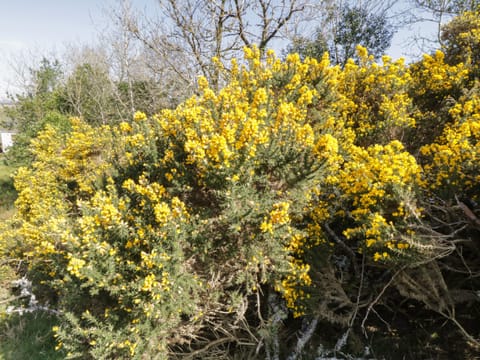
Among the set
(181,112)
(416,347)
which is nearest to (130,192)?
(181,112)

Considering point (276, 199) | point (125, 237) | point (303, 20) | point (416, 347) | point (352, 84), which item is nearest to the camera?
point (125, 237)

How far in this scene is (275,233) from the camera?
224cm

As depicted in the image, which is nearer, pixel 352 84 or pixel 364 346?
pixel 364 346

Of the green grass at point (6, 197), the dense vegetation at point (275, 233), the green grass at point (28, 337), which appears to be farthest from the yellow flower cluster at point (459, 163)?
the green grass at point (6, 197)

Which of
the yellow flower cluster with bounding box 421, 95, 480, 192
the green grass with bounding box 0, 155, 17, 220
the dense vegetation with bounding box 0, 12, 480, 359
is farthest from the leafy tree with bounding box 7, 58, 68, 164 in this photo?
the yellow flower cluster with bounding box 421, 95, 480, 192

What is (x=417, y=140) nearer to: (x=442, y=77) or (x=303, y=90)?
(x=442, y=77)

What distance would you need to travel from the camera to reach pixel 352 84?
4016 millimetres

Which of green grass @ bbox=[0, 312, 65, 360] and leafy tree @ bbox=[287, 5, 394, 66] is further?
leafy tree @ bbox=[287, 5, 394, 66]

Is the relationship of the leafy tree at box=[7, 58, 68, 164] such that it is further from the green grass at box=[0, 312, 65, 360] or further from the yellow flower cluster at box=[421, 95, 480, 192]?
the yellow flower cluster at box=[421, 95, 480, 192]

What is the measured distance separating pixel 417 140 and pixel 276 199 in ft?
7.39

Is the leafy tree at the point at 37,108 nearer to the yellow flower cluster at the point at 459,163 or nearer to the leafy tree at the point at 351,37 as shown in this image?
the leafy tree at the point at 351,37

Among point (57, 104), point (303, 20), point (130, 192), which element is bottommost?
point (130, 192)

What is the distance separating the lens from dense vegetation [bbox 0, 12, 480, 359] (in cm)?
210

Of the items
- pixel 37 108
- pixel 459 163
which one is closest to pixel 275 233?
pixel 459 163
